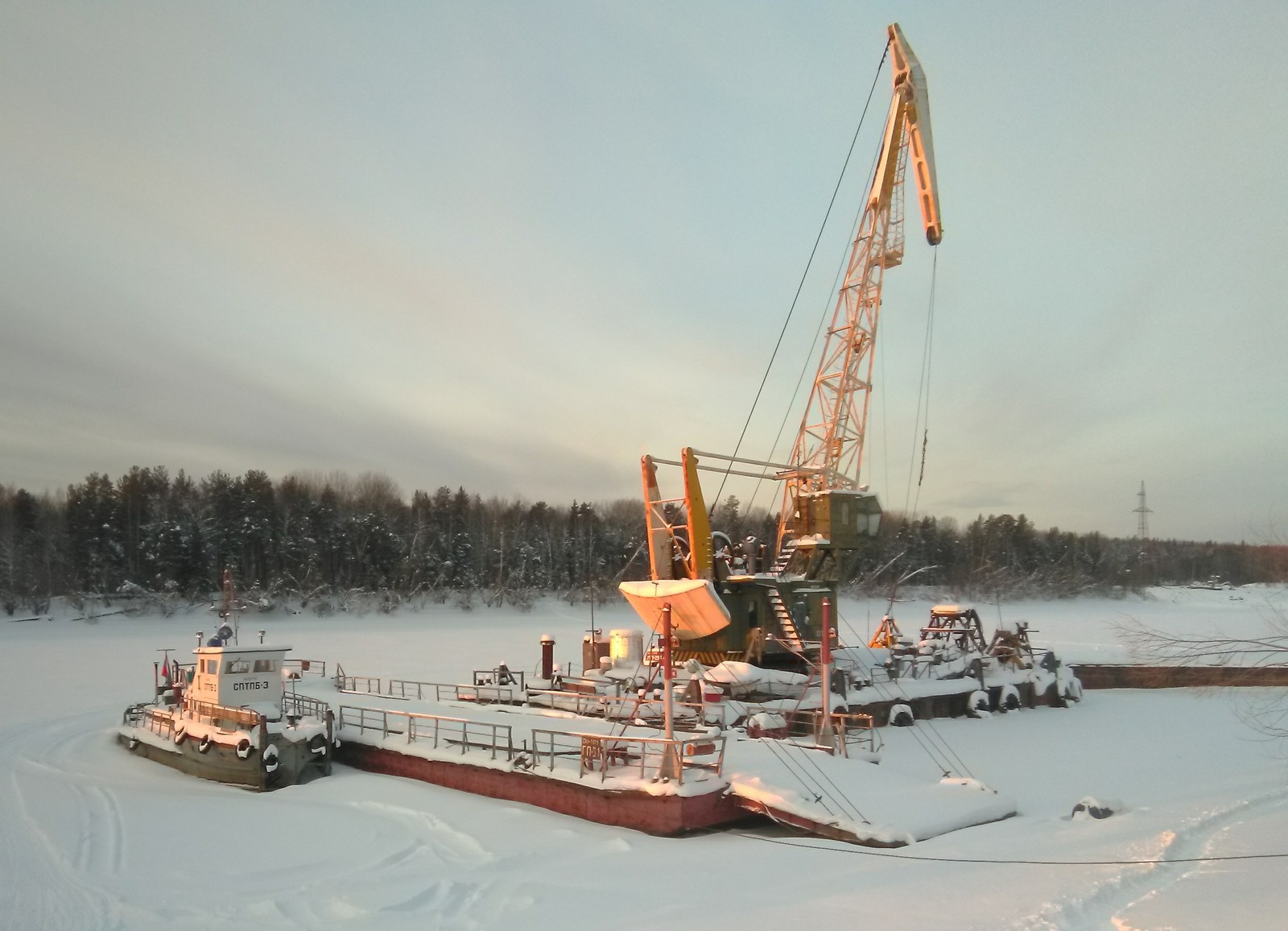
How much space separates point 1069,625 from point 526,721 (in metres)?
71.5

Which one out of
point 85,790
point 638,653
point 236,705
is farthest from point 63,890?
point 638,653

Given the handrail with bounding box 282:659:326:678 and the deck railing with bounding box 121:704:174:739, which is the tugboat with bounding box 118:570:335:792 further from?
the handrail with bounding box 282:659:326:678

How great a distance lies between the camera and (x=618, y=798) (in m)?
17.7

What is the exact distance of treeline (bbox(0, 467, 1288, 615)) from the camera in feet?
257

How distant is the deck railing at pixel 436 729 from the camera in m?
21.6

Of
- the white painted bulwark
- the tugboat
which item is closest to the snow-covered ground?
the tugboat

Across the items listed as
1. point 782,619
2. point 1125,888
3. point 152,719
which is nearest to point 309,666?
point 152,719

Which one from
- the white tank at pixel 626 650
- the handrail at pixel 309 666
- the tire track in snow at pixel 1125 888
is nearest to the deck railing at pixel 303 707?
the white tank at pixel 626 650

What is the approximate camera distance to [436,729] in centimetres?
2308

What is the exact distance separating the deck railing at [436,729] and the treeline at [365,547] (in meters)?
38.5

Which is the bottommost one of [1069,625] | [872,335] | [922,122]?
[1069,625]

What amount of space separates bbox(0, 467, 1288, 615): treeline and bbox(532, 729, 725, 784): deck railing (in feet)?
143

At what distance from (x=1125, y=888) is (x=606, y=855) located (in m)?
8.02

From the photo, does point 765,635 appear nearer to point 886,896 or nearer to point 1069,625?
point 886,896
